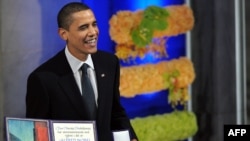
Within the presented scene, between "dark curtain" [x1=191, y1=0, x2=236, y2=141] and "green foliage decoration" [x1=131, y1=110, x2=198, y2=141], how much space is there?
185 mm

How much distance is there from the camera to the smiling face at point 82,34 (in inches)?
125

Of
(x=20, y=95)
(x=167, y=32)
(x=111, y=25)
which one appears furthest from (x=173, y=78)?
(x=20, y=95)

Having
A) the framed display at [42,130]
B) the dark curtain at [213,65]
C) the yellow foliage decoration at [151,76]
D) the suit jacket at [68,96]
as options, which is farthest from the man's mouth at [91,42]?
the dark curtain at [213,65]

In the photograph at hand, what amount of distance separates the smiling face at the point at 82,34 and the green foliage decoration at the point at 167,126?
152 cm

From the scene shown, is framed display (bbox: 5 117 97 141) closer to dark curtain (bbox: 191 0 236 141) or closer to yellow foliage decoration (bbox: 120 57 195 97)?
yellow foliage decoration (bbox: 120 57 195 97)

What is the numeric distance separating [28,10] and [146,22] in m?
1.17

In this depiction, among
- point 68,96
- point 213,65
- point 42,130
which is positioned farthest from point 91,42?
point 213,65

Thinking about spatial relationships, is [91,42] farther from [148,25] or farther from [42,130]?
[148,25]

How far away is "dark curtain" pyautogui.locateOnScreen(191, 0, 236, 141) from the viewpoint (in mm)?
5227

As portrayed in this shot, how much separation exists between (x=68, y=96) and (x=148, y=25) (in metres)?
1.65

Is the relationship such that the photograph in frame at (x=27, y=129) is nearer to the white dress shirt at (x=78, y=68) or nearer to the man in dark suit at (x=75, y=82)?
the man in dark suit at (x=75, y=82)

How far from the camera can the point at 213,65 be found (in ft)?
17.3

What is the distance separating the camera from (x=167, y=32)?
493cm

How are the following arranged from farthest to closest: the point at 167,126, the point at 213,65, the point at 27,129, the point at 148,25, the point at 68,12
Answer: the point at 213,65 < the point at 167,126 < the point at 148,25 < the point at 68,12 < the point at 27,129
